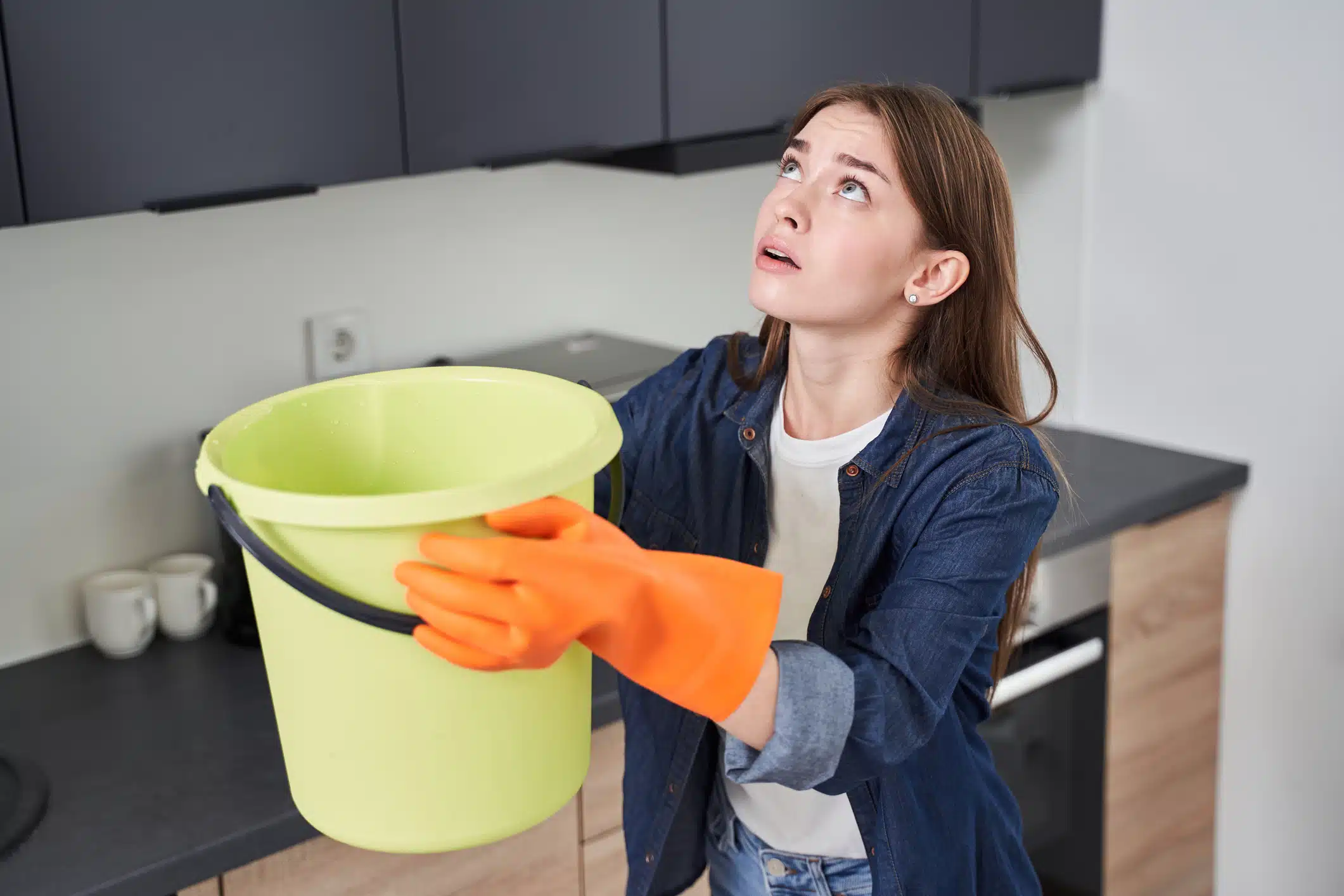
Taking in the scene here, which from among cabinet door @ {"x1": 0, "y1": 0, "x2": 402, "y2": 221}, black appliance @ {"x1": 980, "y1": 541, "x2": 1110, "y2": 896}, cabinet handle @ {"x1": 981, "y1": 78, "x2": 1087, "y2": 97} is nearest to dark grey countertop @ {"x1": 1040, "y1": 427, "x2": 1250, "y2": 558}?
black appliance @ {"x1": 980, "y1": 541, "x2": 1110, "y2": 896}

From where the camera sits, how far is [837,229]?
3.66 feet

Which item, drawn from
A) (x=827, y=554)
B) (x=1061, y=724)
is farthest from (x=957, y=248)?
(x=1061, y=724)

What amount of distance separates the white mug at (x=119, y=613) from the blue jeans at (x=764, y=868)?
0.72 m

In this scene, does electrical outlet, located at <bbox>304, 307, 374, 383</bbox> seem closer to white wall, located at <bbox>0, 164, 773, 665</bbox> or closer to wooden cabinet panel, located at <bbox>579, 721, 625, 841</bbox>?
white wall, located at <bbox>0, 164, 773, 665</bbox>

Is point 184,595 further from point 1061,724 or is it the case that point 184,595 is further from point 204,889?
point 1061,724

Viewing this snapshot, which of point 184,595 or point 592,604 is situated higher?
point 592,604

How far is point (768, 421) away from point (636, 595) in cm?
47

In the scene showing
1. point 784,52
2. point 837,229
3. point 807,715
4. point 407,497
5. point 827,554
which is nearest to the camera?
point 407,497

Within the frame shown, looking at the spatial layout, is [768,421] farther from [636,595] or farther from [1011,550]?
[636,595]

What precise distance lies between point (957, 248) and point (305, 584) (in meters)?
0.60

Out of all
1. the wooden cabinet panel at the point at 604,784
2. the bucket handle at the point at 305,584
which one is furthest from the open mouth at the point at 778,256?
the wooden cabinet panel at the point at 604,784

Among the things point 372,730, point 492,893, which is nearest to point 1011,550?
point 372,730

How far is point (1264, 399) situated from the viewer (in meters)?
2.17

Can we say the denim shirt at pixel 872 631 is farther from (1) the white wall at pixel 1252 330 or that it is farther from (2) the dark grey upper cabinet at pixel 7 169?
(1) the white wall at pixel 1252 330
